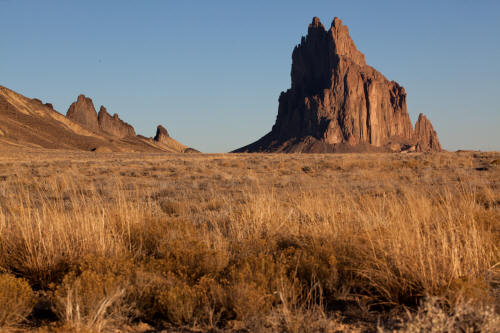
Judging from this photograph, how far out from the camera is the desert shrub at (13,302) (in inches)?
135

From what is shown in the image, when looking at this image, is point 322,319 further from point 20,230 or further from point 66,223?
point 20,230

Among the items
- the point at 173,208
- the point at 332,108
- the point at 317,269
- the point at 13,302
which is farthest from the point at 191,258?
the point at 332,108

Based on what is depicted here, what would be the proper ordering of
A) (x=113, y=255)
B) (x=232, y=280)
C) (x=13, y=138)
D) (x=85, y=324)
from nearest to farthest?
(x=85, y=324) < (x=232, y=280) < (x=113, y=255) < (x=13, y=138)

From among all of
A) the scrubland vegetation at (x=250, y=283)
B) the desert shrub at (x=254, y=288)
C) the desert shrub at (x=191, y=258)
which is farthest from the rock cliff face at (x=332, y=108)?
the desert shrub at (x=254, y=288)

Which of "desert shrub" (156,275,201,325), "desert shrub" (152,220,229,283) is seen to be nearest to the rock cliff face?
"desert shrub" (152,220,229,283)

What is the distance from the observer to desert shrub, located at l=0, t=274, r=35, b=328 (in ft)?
11.3

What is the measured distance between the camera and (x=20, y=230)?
5320mm

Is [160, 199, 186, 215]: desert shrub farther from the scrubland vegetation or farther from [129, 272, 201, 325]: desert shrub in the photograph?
[129, 272, 201, 325]: desert shrub

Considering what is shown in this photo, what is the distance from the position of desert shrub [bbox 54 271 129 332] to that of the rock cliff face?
155529 millimetres

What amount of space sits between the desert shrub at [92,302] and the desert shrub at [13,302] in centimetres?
28

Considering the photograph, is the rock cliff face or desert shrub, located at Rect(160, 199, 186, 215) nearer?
desert shrub, located at Rect(160, 199, 186, 215)

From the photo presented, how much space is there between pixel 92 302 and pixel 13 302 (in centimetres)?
72

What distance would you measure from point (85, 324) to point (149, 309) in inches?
22.4

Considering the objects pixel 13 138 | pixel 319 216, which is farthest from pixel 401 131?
pixel 319 216
